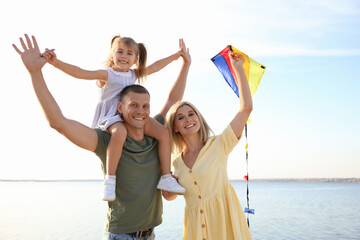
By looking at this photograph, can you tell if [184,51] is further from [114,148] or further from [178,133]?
[114,148]

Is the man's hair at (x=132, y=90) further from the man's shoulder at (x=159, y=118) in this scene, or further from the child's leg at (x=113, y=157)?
the man's shoulder at (x=159, y=118)

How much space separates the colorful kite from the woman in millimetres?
214

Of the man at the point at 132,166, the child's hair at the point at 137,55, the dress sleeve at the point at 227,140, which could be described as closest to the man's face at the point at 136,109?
the man at the point at 132,166

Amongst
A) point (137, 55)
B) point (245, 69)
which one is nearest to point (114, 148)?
point (137, 55)

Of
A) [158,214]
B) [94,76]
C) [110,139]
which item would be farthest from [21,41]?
[158,214]

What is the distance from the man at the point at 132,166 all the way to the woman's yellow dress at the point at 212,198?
12.6 inches

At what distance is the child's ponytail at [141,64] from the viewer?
3.79m

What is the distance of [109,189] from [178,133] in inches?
39.4

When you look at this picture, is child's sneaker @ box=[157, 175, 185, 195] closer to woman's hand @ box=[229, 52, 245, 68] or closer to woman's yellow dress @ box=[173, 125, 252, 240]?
woman's yellow dress @ box=[173, 125, 252, 240]

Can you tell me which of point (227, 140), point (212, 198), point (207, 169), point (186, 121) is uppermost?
point (186, 121)

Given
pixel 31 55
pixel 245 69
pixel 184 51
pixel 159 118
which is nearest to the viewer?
pixel 31 55

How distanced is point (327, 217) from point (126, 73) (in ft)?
62.7

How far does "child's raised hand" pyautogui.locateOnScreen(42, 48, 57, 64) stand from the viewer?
2908 mm

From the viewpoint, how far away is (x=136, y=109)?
10.5 ft
